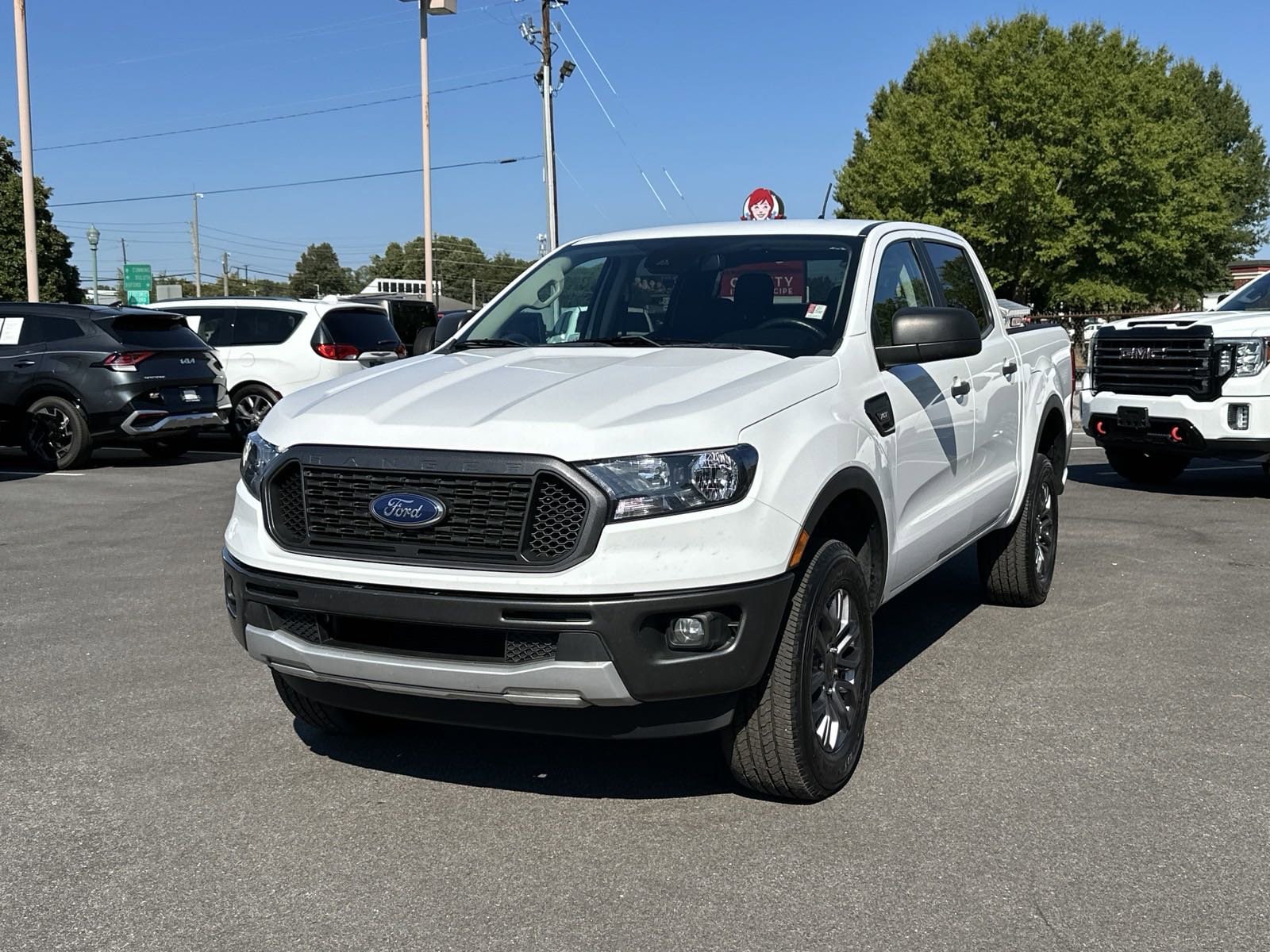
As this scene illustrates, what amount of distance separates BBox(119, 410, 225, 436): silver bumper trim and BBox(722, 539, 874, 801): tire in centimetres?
1073

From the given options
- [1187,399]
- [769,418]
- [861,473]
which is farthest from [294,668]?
[1187,399]

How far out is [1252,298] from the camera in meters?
11.6

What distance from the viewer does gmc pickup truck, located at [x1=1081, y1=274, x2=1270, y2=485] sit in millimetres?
10336

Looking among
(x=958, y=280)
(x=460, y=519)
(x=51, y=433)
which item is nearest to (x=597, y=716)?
(x=460, y=519)

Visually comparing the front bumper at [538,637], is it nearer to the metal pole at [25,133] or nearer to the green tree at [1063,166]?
the metal pole at [25,133]

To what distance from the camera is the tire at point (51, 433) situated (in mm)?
13445

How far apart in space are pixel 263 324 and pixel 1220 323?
417 inches

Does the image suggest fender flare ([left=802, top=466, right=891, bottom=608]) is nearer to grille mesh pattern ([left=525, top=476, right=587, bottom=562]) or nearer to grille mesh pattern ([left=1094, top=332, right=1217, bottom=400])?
grille mesh pattern ([left=525, top=476, right=587, bottom=562])

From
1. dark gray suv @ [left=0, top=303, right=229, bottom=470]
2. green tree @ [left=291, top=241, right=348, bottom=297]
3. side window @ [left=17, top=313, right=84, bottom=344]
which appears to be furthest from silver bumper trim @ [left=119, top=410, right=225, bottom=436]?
green tree @ [left=291, top=241, right=348, bottom=297]

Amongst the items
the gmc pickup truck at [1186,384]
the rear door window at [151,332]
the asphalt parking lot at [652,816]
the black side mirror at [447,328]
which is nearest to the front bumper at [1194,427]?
the gmc pickup truck at [1186,384]

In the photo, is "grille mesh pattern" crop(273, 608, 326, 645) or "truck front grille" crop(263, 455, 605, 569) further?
"grille mesh pattern" crop(273, 608, 326, 645)

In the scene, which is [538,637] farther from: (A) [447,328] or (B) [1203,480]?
(B) [1203,480]

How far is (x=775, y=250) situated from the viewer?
5.17 metres

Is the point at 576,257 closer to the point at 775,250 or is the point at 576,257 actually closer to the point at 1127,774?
the point at 775,250
